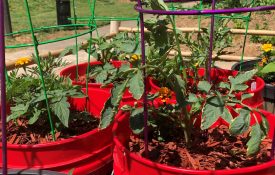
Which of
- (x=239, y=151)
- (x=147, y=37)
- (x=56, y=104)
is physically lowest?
(x=239, y=151)

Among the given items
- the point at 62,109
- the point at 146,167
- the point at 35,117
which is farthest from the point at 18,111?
the point at 146,167

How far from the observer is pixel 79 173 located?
1.38 metres

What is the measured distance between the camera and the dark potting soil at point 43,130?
1520mm

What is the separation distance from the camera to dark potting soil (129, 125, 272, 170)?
1.21m

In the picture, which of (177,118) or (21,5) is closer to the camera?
(177,118)

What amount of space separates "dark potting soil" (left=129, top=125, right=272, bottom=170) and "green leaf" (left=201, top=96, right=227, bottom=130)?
239mm

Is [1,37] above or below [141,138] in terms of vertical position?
above

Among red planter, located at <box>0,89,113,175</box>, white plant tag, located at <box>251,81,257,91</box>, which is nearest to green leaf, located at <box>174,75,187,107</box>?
red planter, located at <box>0,89,113,175</box>

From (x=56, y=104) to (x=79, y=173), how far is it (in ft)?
0.95

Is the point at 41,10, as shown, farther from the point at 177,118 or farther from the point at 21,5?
the point at 177,118

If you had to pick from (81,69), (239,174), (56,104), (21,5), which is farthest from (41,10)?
(239,174)

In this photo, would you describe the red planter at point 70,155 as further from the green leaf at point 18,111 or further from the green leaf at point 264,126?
the green leaf at point 264,126

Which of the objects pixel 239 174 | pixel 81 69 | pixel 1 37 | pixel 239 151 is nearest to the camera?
pixel 1 37

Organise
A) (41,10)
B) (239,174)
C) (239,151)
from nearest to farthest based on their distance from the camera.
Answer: (239,174) → (239,151) → (41,10)
